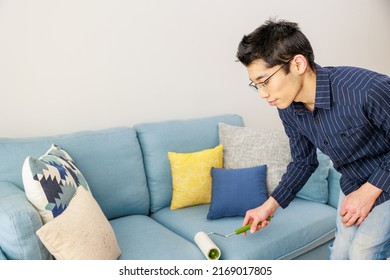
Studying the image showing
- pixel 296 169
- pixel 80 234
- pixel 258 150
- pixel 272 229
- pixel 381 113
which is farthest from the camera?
pixel 258 150

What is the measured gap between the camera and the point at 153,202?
2.09 meters

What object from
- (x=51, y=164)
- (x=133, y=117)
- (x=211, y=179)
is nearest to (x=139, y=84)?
(x=133, y=117)

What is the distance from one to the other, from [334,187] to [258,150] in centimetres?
47

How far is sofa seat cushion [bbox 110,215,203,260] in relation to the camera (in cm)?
154

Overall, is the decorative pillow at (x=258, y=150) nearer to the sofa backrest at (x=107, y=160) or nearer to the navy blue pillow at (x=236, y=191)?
the navy blue pillow at (x=236, y=191)

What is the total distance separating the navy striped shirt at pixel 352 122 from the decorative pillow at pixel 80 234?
829 millimetres

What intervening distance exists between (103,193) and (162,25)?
1.09 meters

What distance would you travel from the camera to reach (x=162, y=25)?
232 cm

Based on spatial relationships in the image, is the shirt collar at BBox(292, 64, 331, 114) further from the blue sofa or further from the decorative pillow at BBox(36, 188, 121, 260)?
the decorative pillow at BBox(36, 188, 121, 260)

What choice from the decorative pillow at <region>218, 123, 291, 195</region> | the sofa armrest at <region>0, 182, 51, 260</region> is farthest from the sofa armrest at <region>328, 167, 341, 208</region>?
the sofa armrest at <region>0, 182, 51, 260</region>

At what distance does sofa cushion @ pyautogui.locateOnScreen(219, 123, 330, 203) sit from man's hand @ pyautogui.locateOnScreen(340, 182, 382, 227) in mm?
833

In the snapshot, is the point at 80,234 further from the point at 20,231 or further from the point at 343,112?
the point at 343,112

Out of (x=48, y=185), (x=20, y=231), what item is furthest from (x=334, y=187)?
(x=20, y=231)

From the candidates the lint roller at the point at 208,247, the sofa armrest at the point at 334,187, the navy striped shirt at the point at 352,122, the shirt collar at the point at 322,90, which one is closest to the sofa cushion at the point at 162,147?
the lint roller at the point at 208,247
